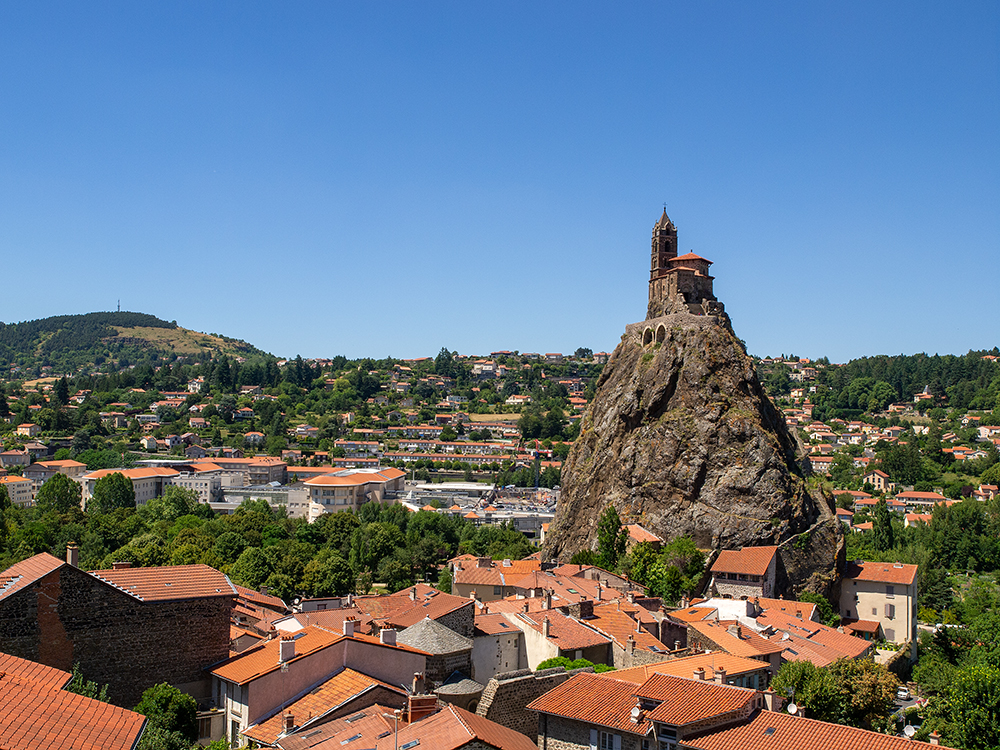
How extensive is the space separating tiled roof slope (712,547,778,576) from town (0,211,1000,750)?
0.75 ft

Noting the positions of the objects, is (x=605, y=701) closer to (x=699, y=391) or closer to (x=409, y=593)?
(x=409, y=593)

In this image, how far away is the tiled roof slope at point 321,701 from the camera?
24.0m

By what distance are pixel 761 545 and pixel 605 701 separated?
39155 millimetres

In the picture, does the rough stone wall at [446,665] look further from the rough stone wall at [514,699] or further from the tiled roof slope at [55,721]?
the tiled roof slope at [55,721]

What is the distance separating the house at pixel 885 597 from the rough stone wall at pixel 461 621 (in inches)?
1398

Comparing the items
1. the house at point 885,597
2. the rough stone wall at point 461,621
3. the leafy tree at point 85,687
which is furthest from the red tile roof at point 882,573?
the leafy tree at point 85,687

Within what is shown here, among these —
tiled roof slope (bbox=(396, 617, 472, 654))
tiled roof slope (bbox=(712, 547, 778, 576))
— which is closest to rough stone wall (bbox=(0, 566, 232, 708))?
tiled roof slope (bbox=(396, 617, 472, 654))

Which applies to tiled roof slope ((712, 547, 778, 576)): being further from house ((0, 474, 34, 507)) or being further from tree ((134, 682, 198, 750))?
house ((0, 474, 34, 507))

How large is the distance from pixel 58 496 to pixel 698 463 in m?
64.5

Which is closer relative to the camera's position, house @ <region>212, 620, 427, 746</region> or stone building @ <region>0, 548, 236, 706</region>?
stone building @ <region>0, 548, 236, 706</region>

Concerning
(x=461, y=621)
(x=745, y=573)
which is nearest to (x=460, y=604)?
(x=461, y=621)

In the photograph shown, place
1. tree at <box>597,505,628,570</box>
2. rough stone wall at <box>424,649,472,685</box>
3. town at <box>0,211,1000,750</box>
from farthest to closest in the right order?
tree at <box>597,505,628,570</box> < rough stone wall at <box>424,649,472,685</box> < town at <box>0,211,1000,750</box>

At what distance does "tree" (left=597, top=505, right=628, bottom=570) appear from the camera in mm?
59375

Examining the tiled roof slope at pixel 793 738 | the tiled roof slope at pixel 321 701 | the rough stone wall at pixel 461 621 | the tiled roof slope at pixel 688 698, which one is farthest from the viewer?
the rough stone wall at pixel 461 621
